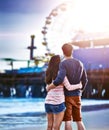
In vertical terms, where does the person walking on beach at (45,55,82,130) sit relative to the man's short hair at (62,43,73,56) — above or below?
below

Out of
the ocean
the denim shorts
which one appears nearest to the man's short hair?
the denim shorts

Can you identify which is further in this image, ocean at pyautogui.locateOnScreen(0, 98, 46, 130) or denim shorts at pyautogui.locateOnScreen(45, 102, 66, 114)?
ocean at pyautogui.locateOnScreen(0, 98, 46, 130)

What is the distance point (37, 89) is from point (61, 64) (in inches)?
528

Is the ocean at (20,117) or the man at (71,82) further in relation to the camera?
the ocean at (20,117)

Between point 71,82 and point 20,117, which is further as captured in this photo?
point 20,117

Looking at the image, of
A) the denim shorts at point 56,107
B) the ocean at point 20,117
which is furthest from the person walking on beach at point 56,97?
the ocean at point 20,117

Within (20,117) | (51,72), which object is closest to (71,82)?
(51,72)

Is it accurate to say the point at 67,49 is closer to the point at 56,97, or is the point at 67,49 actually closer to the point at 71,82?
the point at 71,82

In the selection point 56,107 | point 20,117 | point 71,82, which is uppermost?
point 71,82

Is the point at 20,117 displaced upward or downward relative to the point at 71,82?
downward

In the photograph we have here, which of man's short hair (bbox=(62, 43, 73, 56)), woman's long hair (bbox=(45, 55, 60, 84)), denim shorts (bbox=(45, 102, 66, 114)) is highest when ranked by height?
man's short hair (bbox=(62, 43, 73, 56))

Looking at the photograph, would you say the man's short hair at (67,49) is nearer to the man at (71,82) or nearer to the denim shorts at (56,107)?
the man at (71,82)

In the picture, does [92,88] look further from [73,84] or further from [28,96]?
[73,84]

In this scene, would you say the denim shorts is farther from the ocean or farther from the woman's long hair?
the ocean
